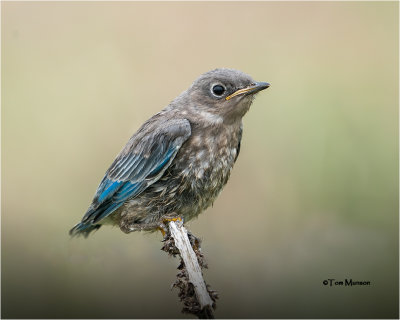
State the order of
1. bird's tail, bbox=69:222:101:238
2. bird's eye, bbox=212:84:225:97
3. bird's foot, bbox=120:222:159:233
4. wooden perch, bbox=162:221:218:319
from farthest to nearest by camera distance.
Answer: bird's tail, bbox=69:222:101:238
bird's eye, bbox=212:84:225:97
bird's foot, bbox=120:222:159:233
wooden perch, bbox=162:221:218:319

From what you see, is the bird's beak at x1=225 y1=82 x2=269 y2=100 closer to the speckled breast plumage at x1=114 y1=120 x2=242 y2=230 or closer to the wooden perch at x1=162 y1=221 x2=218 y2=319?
the speckled breast plumage at x1=114 y1=120 x2=242 y2=230

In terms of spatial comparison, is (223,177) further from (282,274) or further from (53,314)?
(53,314)

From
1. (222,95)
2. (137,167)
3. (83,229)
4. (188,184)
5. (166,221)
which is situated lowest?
(83,229)

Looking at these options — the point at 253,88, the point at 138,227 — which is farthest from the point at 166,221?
the point at 253,88

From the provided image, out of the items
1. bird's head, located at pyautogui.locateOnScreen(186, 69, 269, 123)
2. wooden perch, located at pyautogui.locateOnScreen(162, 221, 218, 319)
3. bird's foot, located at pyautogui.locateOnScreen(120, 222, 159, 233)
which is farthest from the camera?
bird's head, located at pyautogui.locateOnScreen(186, 69, 269, 123)

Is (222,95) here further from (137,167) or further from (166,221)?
(166,221)

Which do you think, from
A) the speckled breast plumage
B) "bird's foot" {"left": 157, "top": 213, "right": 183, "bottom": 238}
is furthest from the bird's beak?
"bird's foot" {"left": 157, "top": 213, "right": 183, "bottom": 238}
